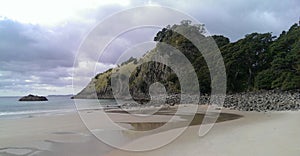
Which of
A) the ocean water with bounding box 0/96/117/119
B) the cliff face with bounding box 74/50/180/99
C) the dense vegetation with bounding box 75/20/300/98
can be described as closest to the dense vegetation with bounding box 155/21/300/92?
the dense vegetation with bounding box 75/20/300/98

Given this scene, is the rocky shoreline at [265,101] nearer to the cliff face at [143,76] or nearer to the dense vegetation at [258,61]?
the dense vegetation at [258,61]

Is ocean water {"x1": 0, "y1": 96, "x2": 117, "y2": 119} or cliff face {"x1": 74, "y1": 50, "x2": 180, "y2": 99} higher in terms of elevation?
cliff face {"x1": 74, "y1": 50, "x2": 180, "y2": 99}

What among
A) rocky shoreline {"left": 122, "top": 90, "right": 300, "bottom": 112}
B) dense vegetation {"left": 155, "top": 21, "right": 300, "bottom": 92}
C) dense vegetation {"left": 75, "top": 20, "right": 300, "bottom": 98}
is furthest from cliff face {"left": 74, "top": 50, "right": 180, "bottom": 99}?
rocky shoreline {"left": 122, "top": 90, "right": 300, "bottom": 112}

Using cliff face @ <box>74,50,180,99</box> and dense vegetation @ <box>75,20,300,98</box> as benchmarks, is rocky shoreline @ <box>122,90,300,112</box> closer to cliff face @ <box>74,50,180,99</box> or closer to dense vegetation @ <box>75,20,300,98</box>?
dense vegetation @ <box>75,20,300,98</box>

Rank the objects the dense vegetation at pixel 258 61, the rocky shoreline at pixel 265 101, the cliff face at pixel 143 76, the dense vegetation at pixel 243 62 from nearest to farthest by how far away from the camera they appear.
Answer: the rocky shoreline at pixel 265 101
the dense vegetation at pixel 258 61
the dense vegetation at pixel 243 62
the cliff face at pixel 143 76

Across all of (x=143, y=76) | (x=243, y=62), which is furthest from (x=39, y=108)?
(x=243, y=62)

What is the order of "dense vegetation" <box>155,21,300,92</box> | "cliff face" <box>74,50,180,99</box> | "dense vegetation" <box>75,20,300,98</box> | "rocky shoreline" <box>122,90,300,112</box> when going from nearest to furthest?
"rocky shoreline" <box>122,90,300,112</box>, "dense vegetation" <box>155,21,300,92</box>, "dense vegetation" <box>75,20,300,98</box>, "cliff face" <box>74,50,180,99</box>

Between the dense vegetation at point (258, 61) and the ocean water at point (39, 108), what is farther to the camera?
the ocean water at point (39, 108)

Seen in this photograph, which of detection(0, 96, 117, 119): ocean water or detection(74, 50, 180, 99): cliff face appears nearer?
detection(0, 96, 117, 119): ocean water

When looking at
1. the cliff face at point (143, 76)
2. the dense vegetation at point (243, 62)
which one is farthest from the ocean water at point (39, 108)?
the dense vegetation at point (243, 62)

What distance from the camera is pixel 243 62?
98.3 feet

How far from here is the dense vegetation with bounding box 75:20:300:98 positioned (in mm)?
23953

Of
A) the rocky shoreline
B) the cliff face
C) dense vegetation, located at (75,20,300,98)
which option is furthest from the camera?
the cliff face

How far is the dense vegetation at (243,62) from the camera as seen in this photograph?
24.0 meters
